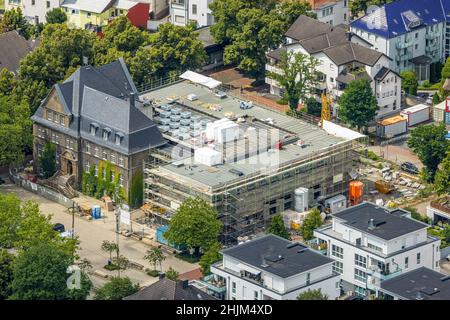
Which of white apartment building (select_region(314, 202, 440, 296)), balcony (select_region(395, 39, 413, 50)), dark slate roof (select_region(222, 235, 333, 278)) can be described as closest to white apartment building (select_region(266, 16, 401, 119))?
balcony (select_region(395, 39, 413, 50))

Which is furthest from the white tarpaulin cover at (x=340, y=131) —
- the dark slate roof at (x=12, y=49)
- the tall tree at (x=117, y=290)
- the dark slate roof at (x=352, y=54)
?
the dark slate roof at (x=12, y=49)

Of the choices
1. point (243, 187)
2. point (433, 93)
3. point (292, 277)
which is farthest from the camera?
point (433, 93)

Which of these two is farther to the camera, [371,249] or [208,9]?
[208,9]

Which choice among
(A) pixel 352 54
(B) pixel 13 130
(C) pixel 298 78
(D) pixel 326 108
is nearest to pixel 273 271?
(B) pixel 13 130

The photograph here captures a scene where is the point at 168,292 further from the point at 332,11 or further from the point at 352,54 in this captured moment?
the point at 332,11

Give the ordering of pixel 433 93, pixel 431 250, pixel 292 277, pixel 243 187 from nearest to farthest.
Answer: pixel 292 277
pixel 431 250
pixel 243 187
pixel 433 93

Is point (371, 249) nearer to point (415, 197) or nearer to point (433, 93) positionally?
point (415, 197)

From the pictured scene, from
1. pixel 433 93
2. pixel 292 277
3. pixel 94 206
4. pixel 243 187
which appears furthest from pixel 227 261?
pixel 433 93
